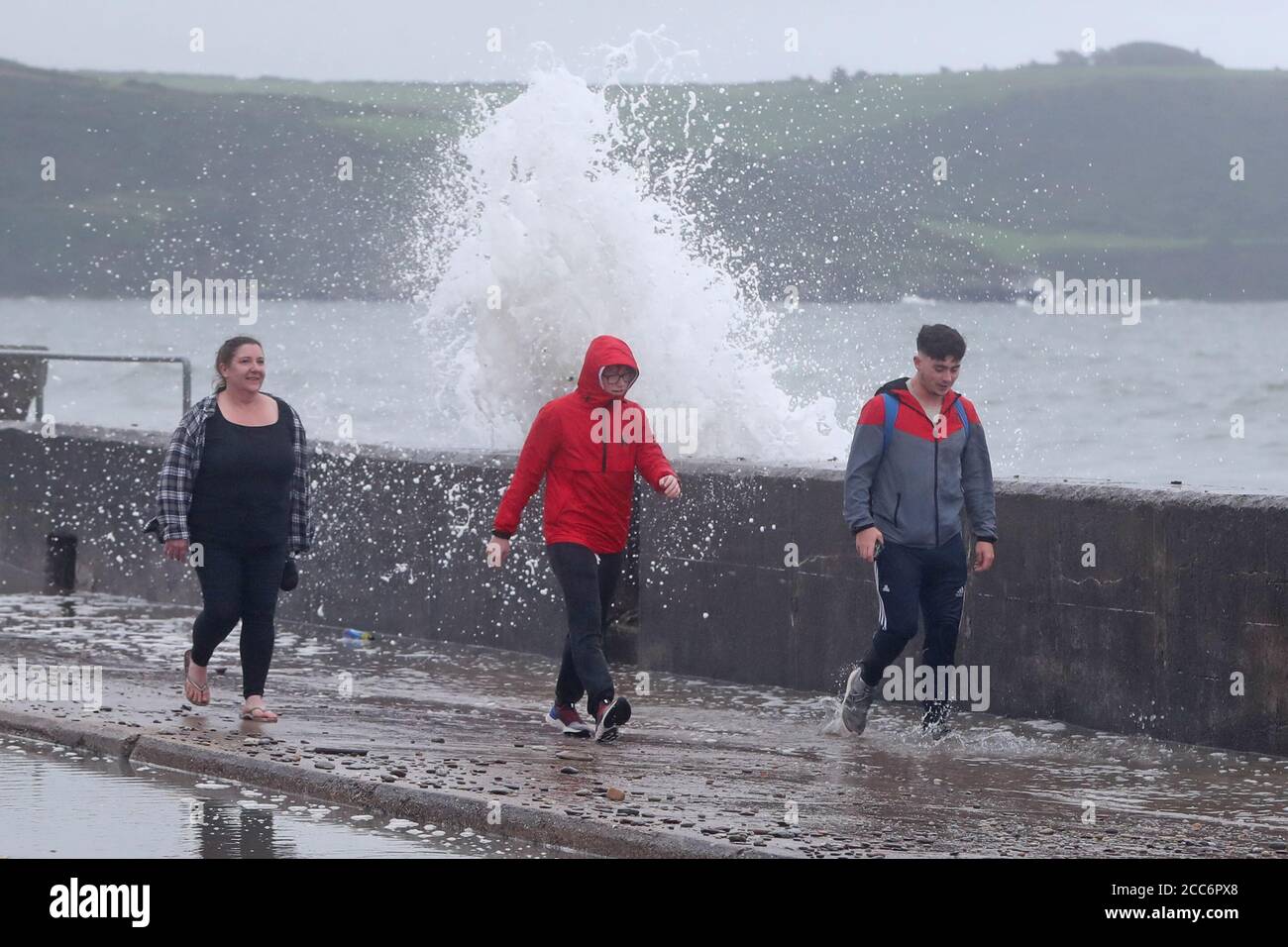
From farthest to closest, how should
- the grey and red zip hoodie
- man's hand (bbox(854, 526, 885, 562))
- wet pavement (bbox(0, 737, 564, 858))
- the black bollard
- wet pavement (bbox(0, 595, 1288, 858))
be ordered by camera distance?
1. the black bollard
2. the grey and red zip hoodie
3. man's hand (bbox(854, 526, 885, 562))
4. wet pavement (bbox(0, 595, 1288, 858))
5. wet pavement (bbox(0, 737, 564, 858))

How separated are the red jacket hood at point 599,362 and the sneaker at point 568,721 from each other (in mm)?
1378

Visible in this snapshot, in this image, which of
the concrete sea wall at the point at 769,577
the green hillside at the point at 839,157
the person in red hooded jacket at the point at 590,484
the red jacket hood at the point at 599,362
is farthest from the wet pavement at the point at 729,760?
the green hillside at the point at 839,157

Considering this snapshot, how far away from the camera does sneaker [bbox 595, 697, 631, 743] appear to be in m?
8.63

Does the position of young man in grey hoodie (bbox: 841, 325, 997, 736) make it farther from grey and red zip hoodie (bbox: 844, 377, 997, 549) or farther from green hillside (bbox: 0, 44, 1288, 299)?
green hillside (bbox: 0, 44, 1288, 299)

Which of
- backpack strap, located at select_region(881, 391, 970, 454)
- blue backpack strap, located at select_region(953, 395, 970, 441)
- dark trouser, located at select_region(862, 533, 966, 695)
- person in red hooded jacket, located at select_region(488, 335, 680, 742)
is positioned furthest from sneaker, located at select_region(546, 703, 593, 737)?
blue backpack strap, located at select_region(953, 395, 970, 441)

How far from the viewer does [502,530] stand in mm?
8719

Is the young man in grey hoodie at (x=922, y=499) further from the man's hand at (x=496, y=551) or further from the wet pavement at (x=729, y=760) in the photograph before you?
the man's hand at (x=496, y=551)

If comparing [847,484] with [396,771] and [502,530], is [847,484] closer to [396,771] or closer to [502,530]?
[502,530]

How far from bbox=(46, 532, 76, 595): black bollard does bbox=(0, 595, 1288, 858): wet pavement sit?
297 cm

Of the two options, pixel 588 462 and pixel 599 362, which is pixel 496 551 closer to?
pixel 588 462

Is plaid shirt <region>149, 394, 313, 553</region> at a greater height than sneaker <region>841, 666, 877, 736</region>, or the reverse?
plaid shirt <region>149, 394, 313, 553</region>

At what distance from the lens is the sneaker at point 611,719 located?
340 inches
